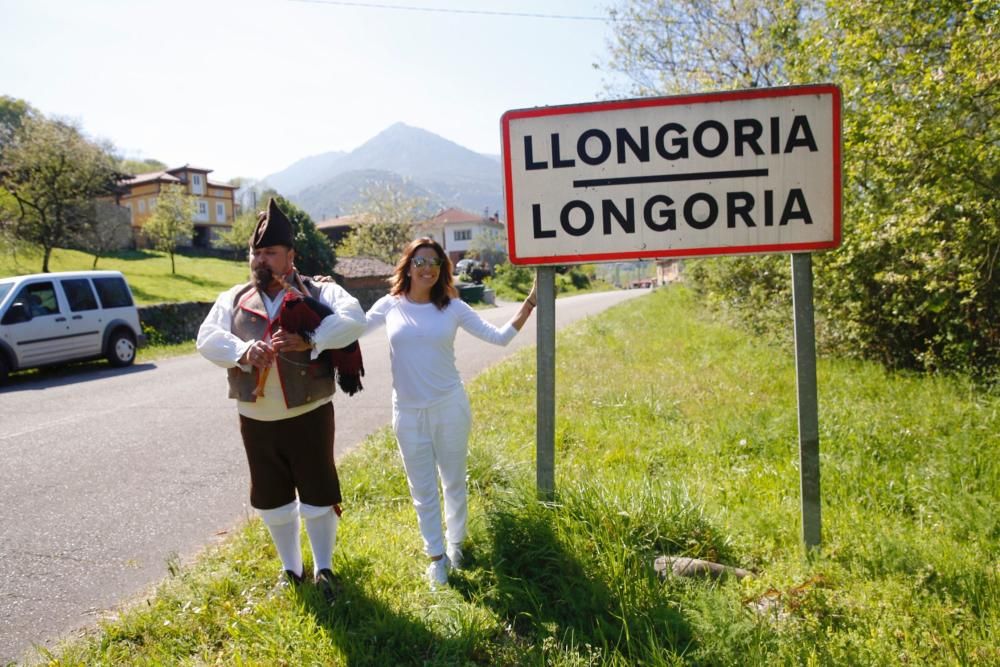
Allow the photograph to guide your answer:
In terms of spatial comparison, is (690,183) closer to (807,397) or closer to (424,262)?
(807,397)

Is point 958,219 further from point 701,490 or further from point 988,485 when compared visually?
point 701,490

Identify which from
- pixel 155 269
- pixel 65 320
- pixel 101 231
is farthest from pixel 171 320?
pixel 155 269

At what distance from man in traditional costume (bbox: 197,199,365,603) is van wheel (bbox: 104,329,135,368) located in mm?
11227

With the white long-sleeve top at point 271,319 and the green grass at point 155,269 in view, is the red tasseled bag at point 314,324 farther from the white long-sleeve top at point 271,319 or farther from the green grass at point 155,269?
the green grass at point 155,269

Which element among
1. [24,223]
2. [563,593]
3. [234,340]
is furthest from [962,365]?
[24,223]

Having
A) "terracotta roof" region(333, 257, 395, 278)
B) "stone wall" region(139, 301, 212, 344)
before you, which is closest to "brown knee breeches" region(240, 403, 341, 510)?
"stone wall" region(139, 301, 212, 344)

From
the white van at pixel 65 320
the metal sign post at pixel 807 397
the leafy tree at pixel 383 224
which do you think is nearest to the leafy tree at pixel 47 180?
the white van at pixel 65 320

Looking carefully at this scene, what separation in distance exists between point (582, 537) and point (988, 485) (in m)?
2.77

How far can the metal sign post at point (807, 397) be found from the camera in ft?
10.7

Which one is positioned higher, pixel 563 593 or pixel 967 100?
pixel 967 100

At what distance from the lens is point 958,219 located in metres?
6.29

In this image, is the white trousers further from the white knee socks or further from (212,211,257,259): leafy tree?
(212,211,257,259): leafy tree

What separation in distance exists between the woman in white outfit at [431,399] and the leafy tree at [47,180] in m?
35.0

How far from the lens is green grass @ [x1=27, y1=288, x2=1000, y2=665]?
2604mm
